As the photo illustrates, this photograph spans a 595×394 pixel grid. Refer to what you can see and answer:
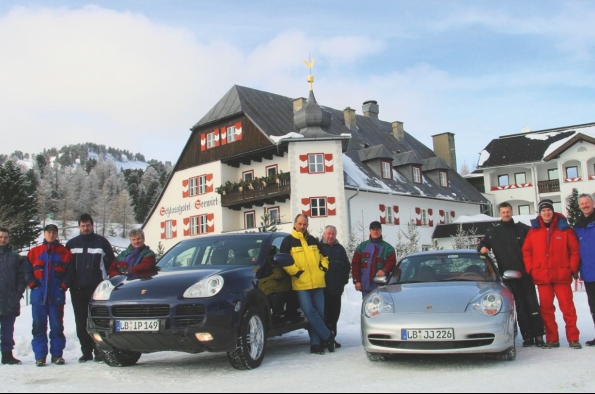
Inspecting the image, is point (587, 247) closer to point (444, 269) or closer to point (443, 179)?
point (444, 269)

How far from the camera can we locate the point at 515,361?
24.5ft

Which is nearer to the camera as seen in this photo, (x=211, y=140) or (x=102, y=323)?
(x=102, y=323)

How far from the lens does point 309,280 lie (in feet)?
28.7

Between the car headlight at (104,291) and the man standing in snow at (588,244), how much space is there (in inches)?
241

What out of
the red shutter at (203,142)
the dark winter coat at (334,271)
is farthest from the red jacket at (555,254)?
the red shutter at (203,142)

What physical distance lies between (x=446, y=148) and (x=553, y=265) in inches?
1926

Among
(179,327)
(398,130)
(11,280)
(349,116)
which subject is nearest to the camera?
(179,327)

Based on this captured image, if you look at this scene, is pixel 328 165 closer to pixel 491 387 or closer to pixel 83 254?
pixel 83 254

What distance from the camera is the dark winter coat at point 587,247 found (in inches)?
328

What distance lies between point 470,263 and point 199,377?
160 inches

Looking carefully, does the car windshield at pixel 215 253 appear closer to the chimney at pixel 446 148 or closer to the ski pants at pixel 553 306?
the ski pants at pixel 553 306

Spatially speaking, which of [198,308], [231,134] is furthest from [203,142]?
[198,308]

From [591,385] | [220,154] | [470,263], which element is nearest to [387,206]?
[220,154]

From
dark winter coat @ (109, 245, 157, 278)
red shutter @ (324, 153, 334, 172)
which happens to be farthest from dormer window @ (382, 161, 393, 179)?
dark winter coat @ (109, 245, 157, 278)
